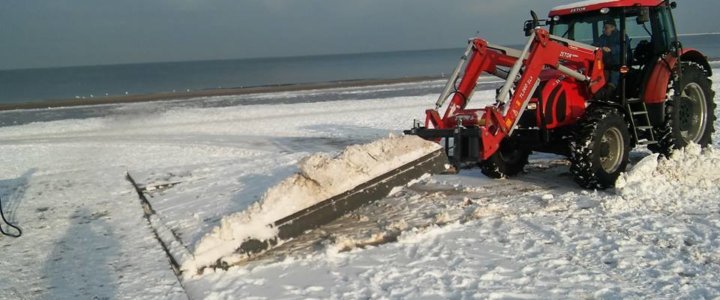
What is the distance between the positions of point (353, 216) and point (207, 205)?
1.78 meters

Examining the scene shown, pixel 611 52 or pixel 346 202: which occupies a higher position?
pixel 611 52

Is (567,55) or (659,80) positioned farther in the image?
(659,80)

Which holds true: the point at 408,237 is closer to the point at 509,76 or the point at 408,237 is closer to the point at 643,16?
the point at 509,76

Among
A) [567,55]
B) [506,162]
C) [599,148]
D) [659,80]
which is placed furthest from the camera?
[506,162]

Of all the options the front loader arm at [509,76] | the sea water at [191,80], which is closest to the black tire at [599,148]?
the front loader arm at [509,76]

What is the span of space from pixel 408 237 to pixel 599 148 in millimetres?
2682

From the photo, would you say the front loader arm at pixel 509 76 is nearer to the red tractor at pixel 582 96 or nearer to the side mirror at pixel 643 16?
the red tractor at pixel 582 96

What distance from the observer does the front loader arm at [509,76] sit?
6078mm

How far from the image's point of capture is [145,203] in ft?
23.5

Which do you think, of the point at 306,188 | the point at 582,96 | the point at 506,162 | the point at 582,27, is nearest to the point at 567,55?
the point at 582,96

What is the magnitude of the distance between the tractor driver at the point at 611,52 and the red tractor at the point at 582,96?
0.01 metres

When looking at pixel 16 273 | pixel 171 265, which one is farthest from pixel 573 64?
pixel 16 273

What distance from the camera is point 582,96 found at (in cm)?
720

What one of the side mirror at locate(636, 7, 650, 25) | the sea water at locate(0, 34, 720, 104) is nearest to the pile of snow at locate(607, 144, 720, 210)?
the side mirror at locate(636, 7, 650, 25)
